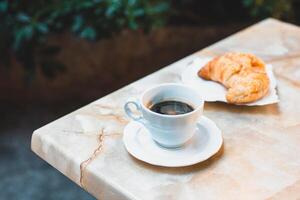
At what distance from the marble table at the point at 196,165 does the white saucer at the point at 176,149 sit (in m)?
0.02

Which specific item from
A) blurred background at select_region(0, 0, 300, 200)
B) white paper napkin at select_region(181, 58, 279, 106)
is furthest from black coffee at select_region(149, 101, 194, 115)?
blurred background at select_region(0, 0, 300, 200)

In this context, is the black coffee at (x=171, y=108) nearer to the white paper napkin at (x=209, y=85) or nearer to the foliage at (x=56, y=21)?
the white paper napkin at (x=209, y=85)

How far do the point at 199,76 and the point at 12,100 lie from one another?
4.32 feet

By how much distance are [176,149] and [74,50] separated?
4.82 feet

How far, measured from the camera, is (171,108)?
974 millimetres

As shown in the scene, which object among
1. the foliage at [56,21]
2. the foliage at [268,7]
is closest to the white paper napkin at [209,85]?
the foliage at [56,21]

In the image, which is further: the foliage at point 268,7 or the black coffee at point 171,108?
the foliage at point 268,7

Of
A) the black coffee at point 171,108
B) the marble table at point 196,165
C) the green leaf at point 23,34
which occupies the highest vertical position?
the black coffee at point 171,108

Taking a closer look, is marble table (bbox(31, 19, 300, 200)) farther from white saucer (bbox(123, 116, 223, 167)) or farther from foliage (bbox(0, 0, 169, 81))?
foliage (bbox(0, 0, 169, 81))

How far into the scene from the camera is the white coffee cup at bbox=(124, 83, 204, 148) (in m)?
0.91

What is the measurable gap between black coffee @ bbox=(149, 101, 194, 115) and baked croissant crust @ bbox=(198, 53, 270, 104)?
0.14 m

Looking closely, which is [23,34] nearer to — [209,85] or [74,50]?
[74,50]

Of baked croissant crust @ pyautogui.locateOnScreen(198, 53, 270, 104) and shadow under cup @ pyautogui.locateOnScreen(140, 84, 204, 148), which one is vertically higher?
shadow under cup @ pyautogui.locateOnScreen(140, 84, 204, 148)

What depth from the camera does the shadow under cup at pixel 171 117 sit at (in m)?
0.91
